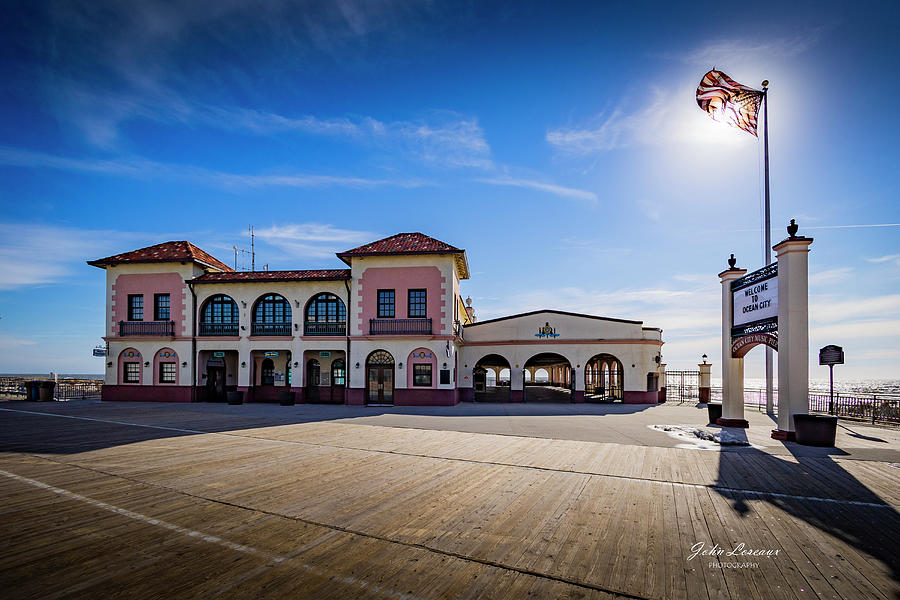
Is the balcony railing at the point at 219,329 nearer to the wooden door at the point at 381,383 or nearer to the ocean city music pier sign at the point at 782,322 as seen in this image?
the wooden door at the point at 381,383

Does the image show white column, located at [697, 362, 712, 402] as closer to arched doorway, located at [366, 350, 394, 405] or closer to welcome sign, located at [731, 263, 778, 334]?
welcome sign, located at [731, 263, 778, 334]

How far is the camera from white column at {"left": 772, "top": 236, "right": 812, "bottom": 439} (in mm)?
12156

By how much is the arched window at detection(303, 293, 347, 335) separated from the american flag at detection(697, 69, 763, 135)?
19.9 m

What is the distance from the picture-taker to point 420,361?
2536 centimetres

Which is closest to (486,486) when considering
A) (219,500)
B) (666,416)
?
(219,500)

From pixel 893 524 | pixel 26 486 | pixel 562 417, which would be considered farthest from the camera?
pixel 562 417

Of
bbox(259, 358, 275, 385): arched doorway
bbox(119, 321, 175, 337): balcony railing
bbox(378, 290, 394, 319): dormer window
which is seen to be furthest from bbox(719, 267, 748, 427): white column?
bbox(119, 321, 175, 337): balcony railing

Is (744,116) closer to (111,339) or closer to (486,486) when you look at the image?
(486,486)

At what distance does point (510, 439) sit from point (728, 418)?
27.0ft

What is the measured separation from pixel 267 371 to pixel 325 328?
5182 millimetres

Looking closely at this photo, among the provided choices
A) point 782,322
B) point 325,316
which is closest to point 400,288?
point 325,316

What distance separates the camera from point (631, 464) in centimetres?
917

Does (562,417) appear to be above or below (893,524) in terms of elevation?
below

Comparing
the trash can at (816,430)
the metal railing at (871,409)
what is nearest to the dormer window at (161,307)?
the trash can at (816,430)
